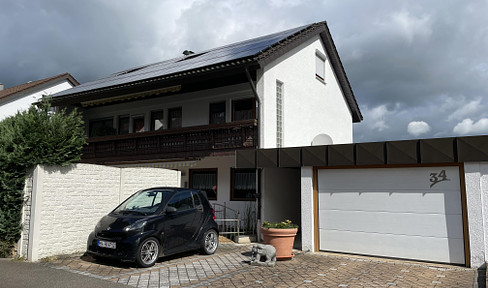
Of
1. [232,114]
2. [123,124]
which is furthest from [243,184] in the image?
[123,124]

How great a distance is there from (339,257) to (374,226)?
122cm

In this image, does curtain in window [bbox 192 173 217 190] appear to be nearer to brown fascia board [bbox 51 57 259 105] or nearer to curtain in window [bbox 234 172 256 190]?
curtain in window [bbox 234 172 256 190]

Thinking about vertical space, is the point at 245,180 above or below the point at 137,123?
below

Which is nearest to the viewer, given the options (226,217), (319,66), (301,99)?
(226,217)

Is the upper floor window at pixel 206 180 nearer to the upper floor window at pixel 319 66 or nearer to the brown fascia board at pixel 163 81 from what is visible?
the brown fascia board at pixel 163 81

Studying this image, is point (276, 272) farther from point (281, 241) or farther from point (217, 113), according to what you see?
point (217, 113)

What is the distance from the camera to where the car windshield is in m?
8.74

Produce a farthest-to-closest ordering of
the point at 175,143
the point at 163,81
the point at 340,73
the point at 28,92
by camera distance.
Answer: the point at 28,92, the point at 340,73, the point at 175,143, the point at 163,81

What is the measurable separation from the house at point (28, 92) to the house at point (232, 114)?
1135 centimetres

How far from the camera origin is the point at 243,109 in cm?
1548

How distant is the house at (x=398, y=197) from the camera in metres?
8.48

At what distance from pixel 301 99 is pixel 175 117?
19.4 ft

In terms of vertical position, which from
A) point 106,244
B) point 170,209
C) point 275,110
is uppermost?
point 275,110

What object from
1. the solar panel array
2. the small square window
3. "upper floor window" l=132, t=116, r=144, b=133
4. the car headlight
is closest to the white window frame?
the solar panel array
